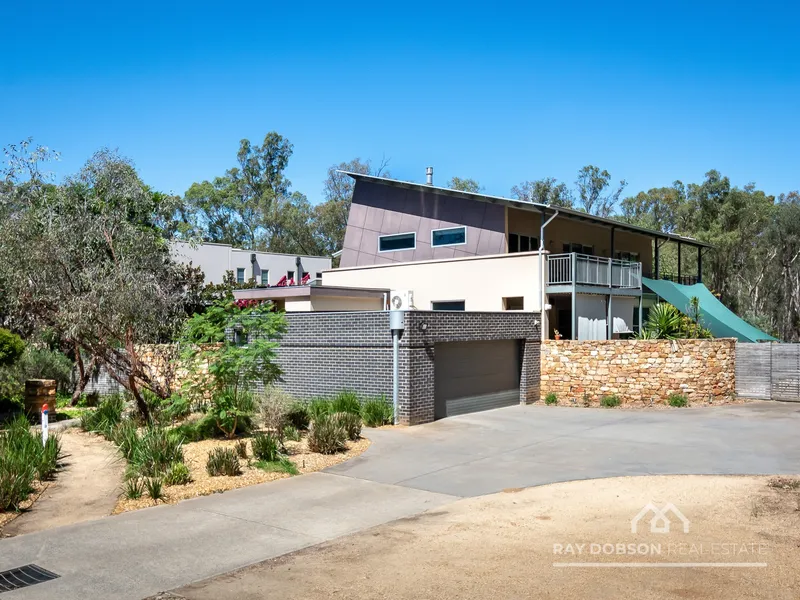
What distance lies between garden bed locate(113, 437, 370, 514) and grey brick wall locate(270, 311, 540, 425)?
2.81 m

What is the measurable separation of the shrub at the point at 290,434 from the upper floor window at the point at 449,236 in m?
13.2

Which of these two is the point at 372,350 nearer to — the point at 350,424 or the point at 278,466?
the point at 350,424

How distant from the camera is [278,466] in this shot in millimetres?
11766

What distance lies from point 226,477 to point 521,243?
56.7ft

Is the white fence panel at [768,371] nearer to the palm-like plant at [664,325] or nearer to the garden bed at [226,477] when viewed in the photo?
the palm-like plant at [664,325]

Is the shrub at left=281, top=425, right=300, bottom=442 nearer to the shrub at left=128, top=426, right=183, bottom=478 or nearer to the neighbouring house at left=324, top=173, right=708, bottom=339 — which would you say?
the shrub at left=128, top=426, right=183, bottom=478

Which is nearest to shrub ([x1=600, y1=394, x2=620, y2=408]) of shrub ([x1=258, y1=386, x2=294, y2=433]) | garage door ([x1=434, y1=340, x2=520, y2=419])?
garage door ([x1=434, y1=340, x2=520, y2=419])

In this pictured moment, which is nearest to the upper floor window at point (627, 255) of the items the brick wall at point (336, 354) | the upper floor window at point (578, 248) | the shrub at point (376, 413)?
the upper floor window at point (578, 248)

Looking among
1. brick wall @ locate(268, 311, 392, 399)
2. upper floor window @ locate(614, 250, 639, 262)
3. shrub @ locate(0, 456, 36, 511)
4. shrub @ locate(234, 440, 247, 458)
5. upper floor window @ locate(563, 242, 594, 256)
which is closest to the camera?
shrub @ locate(0, 456, 36, 511)

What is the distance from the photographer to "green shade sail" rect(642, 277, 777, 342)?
24.7m

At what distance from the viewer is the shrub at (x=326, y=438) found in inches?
516

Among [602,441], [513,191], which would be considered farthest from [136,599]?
[513,191]

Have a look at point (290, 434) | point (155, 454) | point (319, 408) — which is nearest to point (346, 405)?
point (319, 408)

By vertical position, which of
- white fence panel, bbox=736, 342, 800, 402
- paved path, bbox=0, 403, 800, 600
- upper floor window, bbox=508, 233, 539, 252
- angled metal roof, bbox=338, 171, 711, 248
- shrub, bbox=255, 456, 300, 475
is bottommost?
paved path, bbox=0, 403, 800, 600
